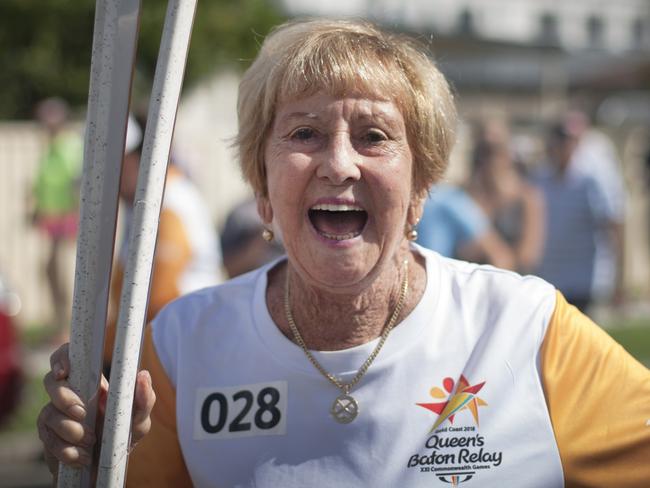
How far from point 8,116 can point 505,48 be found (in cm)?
1022

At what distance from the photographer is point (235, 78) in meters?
22.4

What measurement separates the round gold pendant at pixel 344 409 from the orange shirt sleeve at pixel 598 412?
0.42 m

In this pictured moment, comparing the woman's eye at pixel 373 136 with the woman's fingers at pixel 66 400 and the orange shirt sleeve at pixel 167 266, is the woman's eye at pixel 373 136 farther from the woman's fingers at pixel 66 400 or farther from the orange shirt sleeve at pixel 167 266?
the orange shirt sleeve at pixel 167 266

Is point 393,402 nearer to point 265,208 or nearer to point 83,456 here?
point 265,208

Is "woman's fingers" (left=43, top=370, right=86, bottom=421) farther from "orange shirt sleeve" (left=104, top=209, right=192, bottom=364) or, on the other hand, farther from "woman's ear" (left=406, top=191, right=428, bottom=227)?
"orange shirt sleeve" (left=104, top=209, right=192, bottom=364)

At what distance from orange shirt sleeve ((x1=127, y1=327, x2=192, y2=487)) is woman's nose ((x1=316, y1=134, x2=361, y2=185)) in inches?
24.3

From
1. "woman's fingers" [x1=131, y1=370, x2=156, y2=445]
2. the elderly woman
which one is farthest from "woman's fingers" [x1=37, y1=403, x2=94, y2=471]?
the elderly woman

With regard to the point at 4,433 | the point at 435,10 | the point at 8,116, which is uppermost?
the point at 435,10

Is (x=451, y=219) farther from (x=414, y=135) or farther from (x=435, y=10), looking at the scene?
(x=435, y=10)

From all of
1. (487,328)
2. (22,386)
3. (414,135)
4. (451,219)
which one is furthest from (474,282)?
(22,386)

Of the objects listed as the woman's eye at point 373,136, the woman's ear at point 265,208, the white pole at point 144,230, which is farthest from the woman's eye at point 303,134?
the white pole at point 144,230

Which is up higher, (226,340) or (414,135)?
(414,135)

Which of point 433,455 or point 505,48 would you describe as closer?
point 433,455

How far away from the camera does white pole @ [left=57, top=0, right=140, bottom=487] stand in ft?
6.47
